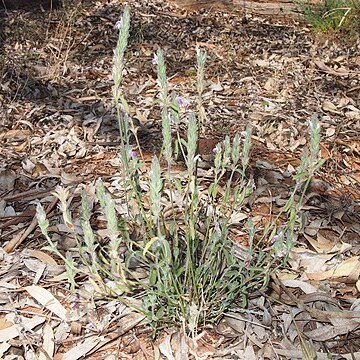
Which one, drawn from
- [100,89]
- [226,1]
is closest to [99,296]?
[100,89]

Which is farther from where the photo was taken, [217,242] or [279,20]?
[279,20]

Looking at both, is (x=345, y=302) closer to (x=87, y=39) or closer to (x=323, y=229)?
(x=323, y=229)

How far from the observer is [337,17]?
162 inches

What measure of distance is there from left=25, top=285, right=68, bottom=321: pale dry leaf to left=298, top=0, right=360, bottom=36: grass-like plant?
9.75ft

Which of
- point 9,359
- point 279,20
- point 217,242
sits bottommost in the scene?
point 279,20

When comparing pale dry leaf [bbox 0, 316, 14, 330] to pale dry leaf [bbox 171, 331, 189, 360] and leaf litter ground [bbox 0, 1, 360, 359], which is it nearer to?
leaf litter ground [bbox 0, 1, 360, 359]

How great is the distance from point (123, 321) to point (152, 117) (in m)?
1.52

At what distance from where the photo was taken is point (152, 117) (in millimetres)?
3070

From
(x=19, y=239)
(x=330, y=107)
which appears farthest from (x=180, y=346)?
(x=330, y=107)

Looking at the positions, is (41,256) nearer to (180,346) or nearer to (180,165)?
(180,346)

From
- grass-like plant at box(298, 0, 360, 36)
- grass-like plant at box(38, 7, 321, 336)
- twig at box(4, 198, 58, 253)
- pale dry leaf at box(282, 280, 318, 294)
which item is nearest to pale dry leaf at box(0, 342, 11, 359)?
grass-like plant at box(38, 7, 321, 336)

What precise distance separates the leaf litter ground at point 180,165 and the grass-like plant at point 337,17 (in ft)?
0.39

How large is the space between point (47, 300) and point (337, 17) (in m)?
3.12

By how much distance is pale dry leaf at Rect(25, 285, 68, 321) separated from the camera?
1790mm
